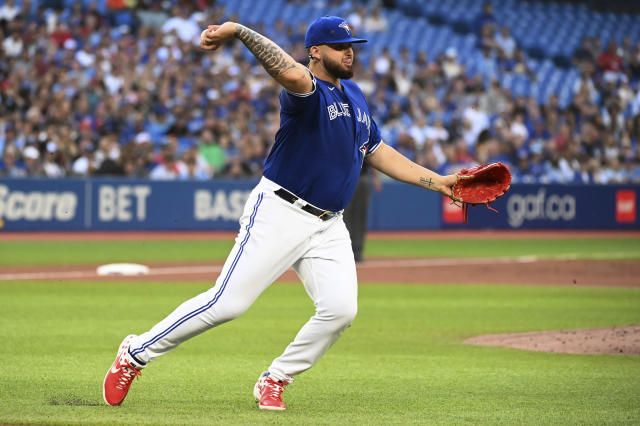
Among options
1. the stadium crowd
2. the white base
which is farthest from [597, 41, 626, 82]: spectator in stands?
the white base

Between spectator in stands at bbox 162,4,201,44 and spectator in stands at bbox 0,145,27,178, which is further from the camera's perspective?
spectator in stands at bbox 162,4,201,44

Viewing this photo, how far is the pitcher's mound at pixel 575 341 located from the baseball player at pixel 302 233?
3.41 meters

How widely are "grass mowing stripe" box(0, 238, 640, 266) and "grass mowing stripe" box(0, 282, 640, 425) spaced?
4693mm

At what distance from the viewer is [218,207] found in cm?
2359

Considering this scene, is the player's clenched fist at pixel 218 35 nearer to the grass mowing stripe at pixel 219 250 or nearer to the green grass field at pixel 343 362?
the green grass field at pixel 343 362

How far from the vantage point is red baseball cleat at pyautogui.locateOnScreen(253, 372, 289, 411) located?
605cm

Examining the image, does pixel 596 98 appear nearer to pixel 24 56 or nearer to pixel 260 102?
pixel 260 102

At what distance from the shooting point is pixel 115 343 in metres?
8.87

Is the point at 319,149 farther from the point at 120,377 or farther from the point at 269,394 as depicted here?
the point at 120,377

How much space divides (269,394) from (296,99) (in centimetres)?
174

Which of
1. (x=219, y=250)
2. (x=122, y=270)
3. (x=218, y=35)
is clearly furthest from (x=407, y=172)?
(x=219, y=250)

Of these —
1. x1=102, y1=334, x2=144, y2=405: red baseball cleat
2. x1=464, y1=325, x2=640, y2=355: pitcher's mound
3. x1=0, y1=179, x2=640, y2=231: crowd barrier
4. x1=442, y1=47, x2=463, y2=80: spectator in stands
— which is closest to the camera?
x1=102, y1=334, x2=144, y2=405: red baseball cleat

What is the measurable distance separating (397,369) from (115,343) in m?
2.55

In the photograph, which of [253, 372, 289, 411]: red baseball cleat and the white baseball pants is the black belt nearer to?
the white baseball pants
